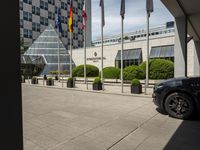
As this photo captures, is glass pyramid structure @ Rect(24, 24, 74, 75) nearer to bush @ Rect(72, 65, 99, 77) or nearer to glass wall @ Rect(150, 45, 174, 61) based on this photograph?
bush @ Rect(72, 65, 99, 77)

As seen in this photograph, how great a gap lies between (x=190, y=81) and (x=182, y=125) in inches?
60.0

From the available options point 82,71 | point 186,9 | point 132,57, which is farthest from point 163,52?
point 186,9

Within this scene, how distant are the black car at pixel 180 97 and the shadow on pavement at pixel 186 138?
484 mm

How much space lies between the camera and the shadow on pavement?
403cm

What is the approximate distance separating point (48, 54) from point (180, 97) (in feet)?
117

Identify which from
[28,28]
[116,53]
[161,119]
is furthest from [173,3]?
[28,28]

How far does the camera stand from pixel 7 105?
1.76 metres

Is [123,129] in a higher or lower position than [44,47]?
lower

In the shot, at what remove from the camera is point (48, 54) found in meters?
39.4

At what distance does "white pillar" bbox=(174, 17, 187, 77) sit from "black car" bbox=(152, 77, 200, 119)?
13.3 ft

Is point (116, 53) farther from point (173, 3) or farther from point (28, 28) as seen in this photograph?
point (28, 28)

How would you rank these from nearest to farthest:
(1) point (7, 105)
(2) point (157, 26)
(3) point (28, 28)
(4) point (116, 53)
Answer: (1) point (7, 105), (4) point (116, 53), (3) point (28, 28), (2) point (157, 26)

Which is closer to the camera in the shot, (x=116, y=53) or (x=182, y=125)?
(x=182, y=125)

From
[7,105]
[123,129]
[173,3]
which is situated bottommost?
[123,129]
